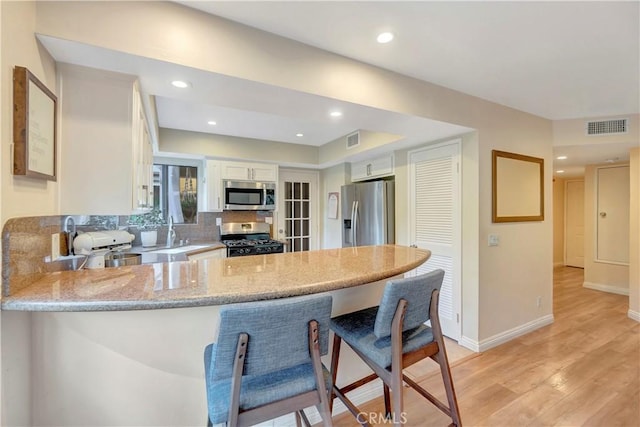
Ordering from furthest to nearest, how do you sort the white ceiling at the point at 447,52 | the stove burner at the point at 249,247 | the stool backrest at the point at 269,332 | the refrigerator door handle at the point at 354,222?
1. the refrigerator door handle at the point at 354,222
2. the stove burner at the point at 249,247
3. the white ceiling at the point at 447,52
4. the stool backrest at the point at 269,332

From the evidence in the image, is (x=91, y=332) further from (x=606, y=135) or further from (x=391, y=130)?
(x=606, y=135)

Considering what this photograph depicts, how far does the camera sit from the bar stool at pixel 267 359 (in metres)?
0.90

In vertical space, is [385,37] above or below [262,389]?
above

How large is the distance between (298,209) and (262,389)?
4017 mm

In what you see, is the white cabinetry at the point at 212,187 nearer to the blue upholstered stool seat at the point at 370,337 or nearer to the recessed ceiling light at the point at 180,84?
the recessed ceiling light at the point at 180,84

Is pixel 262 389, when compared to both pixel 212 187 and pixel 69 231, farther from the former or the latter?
pixel 212 187

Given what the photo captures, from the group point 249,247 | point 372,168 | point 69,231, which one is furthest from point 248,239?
point 69,231

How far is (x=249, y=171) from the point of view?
410 centimetres

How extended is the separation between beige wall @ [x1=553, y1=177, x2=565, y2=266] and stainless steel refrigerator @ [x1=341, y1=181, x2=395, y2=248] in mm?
5104

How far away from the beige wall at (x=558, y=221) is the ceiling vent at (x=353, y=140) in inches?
211

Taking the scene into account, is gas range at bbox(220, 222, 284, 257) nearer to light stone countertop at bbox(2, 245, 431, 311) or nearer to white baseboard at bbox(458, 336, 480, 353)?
light stone countertop at bbox(2, 245, 431, 311)

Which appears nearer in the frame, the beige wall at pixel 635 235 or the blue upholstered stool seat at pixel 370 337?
the blue upholstered stool seat at pixel 370 337

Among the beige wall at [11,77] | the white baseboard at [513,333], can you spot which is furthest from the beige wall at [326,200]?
the beige wall at [11,77]

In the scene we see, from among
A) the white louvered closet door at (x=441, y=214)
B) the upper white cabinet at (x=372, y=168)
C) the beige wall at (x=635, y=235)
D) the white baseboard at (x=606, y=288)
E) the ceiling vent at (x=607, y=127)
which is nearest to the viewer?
the white louvered closet door at (x=441, y=214)
